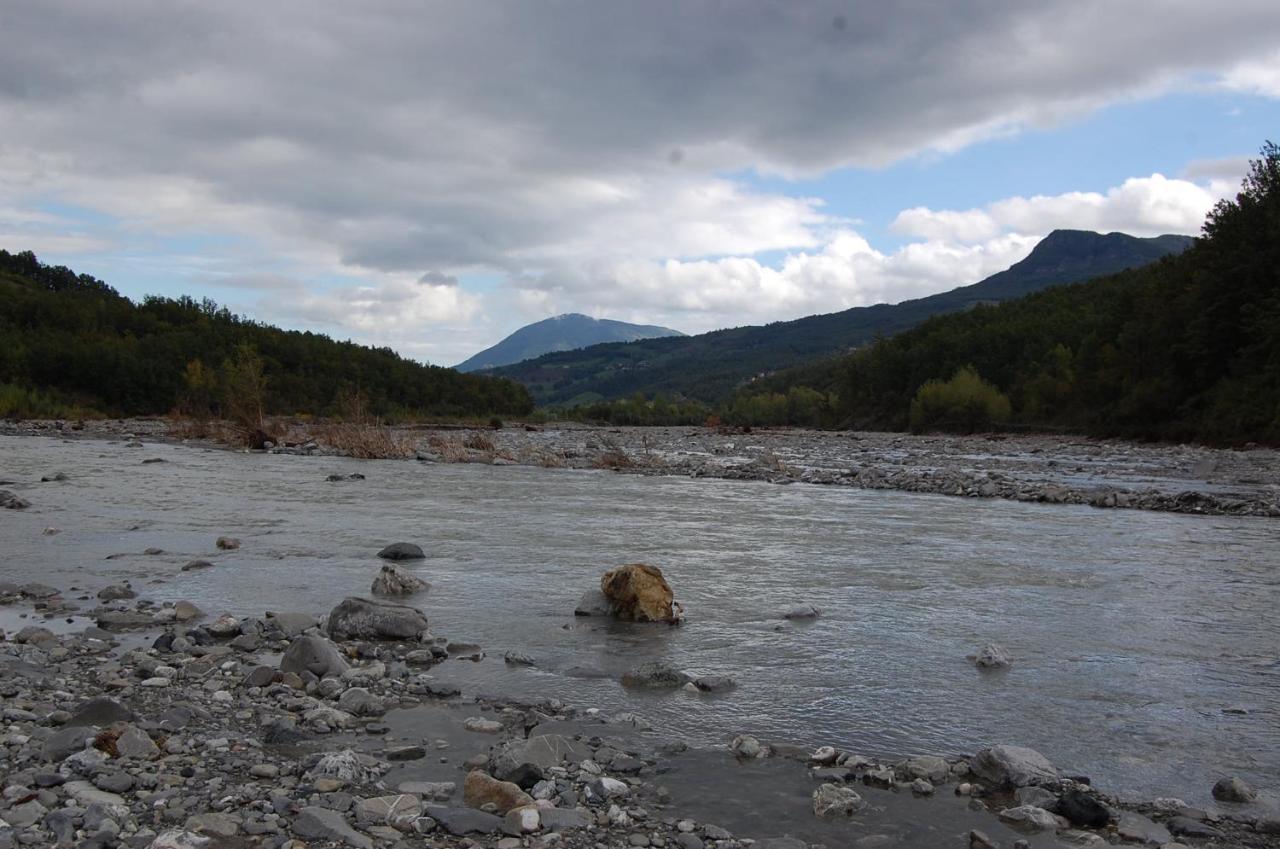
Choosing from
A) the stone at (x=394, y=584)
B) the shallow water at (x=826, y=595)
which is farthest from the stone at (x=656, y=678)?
the stone at (x=394, y=584)

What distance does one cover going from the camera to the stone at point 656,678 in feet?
20.7

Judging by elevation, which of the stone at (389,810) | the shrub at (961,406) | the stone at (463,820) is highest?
the shrub at (961,406)

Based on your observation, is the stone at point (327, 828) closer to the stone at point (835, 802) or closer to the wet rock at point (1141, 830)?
the stone at point (835, 802)

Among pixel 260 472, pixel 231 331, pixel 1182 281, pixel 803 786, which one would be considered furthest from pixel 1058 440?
pixel 231 331

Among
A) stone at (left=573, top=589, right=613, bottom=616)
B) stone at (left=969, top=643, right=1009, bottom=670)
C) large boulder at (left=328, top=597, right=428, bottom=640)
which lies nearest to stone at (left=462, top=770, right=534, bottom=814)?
large boulder at (left=328, top=597, right=428, bottom=640)

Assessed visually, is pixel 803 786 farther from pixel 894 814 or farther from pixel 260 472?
pixel 260 472

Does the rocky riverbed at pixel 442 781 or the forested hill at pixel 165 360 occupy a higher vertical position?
the forested hill at pixel 165 360

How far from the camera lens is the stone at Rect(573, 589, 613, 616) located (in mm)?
8547

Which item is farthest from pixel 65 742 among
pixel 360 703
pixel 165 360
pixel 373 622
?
pixel 165 360

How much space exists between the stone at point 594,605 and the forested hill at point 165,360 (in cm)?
6040

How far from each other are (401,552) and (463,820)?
8187 mm

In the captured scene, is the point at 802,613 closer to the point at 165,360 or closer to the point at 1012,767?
the point at 1012,767

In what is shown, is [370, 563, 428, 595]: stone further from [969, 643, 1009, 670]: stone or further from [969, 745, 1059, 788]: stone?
[969, 745, 1059, 788]: stone

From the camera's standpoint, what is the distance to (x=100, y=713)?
4.91 meters
